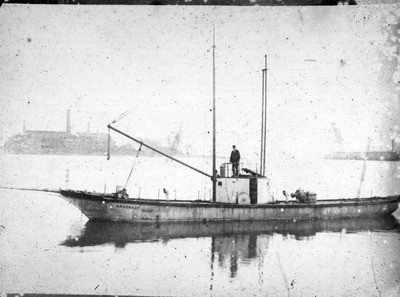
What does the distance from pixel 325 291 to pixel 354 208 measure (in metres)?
9.13

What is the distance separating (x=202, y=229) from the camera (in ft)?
38.0

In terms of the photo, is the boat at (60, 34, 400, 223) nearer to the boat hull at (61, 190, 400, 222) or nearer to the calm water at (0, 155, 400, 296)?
the boat hull at (61, 190, 400, 222)

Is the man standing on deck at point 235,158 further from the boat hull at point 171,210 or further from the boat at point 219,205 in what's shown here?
the boat hull at point 171,210

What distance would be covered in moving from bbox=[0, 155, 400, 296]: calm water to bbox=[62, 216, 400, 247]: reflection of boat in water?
32 mm

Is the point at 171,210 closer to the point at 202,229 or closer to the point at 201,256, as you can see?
the point at 202,229

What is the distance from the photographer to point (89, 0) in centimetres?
530

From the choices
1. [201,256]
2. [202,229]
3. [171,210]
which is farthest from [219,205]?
[201,256]

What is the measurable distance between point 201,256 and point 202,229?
3.28m

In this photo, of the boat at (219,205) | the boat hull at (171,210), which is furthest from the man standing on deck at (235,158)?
the boat hull at (171,210)

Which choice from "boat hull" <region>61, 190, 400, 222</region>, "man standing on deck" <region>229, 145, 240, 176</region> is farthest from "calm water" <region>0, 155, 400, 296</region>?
"man standing on deck" <region>229, 145, 240, 176</region>

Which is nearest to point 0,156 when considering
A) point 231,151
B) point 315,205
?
point 231,151

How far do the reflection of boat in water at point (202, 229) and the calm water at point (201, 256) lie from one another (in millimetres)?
32

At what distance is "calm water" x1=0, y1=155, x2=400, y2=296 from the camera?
5.67 m

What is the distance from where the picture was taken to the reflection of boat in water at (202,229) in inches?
405
